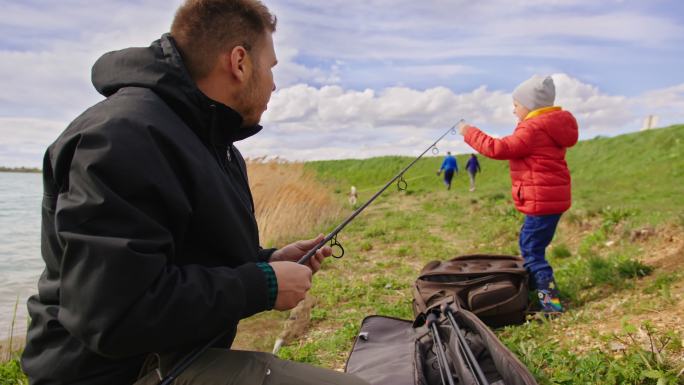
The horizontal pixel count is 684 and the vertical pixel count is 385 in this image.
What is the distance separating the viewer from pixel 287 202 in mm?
8977

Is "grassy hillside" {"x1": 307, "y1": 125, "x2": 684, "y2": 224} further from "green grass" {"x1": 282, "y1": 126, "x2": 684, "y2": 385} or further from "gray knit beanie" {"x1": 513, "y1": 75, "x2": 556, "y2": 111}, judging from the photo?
"gray knit beanie" {"x1": 513, "y1": 75, "x2": 556, "y2": 111}

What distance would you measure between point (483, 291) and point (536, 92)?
5.64 feet

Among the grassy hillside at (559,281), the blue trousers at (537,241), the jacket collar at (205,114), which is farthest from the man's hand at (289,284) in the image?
the blue trousers at (537,241)

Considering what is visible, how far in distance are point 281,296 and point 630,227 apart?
18.1 ft

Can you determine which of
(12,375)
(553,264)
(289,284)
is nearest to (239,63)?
(289,284)

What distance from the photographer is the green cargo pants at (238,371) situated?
1.39m

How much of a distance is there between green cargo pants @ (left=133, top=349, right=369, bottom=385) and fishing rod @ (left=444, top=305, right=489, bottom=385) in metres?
0.83

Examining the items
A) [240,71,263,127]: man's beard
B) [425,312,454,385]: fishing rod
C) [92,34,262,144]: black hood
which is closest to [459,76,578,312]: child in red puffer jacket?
[425,312,454,385]: fishing rod

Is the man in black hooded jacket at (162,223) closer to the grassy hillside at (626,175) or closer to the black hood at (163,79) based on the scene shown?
the black hood at (163,79)

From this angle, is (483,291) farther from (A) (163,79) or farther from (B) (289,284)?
(A) (163,79)

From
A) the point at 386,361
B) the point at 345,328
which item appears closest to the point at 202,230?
the point at 386,361

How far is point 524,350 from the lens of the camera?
2.91 metres

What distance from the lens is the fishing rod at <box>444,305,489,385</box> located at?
218cm

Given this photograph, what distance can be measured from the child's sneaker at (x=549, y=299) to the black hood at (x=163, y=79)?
314 cm
